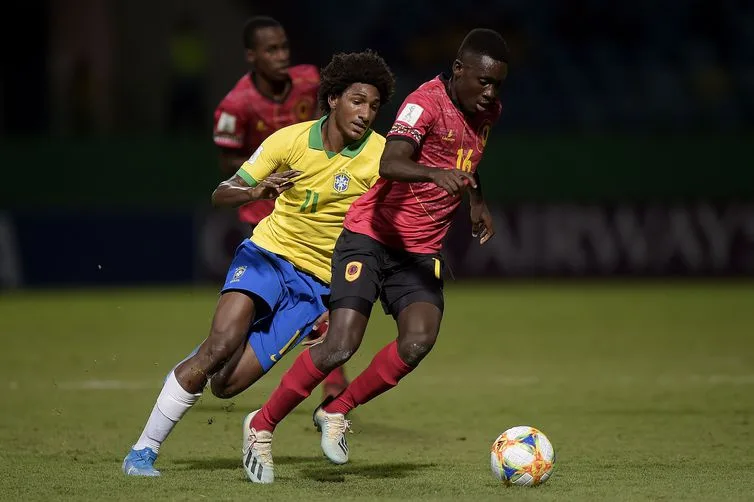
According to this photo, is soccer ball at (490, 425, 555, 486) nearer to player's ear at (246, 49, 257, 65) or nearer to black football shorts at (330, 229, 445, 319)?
black football shorts at (330, 229, 445, 319)

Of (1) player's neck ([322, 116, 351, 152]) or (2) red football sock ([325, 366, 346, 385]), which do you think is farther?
(2) red football sock ([325, 366, 346, 385])

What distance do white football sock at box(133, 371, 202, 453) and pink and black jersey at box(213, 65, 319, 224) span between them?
2.50 metres

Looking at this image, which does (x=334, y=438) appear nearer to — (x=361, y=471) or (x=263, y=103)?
(x=361, y=471)

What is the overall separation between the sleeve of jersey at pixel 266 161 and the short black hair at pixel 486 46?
3.14 feet

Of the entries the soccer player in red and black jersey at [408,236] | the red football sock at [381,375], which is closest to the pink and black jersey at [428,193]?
the soccer player in red and black jersey at [408,236]

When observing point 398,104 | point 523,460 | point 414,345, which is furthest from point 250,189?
point 398,104

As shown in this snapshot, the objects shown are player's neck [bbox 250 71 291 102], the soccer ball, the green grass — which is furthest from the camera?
player's neck [bbox 250 71 291 102]

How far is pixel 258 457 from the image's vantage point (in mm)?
5777

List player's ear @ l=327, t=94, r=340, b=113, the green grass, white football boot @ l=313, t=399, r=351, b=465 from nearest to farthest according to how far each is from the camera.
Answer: the green grass
player's ear @ l=327, t=94, r=340, b=113
white football boot @ l=313, t=399, r=351, b=465

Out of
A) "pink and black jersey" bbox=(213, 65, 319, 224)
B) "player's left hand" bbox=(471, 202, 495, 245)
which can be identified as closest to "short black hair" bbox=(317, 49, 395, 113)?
"player's left hand" bbox=(471, 202, 495, 245)

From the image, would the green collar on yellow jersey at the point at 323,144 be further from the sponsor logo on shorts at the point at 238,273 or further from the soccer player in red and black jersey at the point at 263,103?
the soccer player in red and black jersey at the point at 263,103

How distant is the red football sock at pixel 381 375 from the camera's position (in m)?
6.00

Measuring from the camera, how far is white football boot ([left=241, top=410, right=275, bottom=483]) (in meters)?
5.73

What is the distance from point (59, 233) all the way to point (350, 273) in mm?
12418
